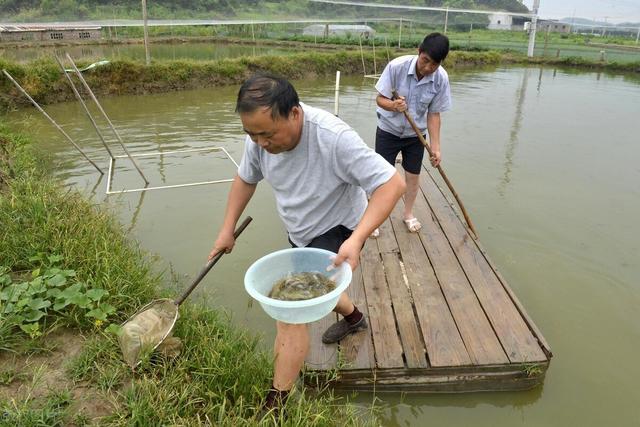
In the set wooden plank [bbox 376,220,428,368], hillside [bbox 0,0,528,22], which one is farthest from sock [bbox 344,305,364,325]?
hillside [bbox 0,0,528,22]

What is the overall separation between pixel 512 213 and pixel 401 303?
2451 millimetres

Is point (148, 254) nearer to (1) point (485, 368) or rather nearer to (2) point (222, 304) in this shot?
(2) point (222, 304)

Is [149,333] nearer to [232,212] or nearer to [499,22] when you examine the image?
[232,212]

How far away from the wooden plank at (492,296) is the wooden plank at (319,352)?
96 cm

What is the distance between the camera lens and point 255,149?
1.92 meters

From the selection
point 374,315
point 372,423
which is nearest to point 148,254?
point 374,315

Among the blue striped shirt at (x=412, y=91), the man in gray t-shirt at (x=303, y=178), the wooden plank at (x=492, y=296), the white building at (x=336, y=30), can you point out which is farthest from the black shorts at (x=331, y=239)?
the white building at (x=336, y=30)

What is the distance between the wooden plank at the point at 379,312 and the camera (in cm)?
236

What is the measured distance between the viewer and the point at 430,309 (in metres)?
2.75

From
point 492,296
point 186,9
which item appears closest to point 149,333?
point 492,296

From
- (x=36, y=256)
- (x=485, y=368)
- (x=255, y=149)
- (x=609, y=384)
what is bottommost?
(x=609, y=384)

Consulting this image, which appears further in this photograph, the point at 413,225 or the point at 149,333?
the point at 413,225

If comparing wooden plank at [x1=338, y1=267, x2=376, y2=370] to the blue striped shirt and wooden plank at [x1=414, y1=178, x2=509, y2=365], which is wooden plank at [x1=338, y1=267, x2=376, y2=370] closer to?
wooden plank at [x1=414, y1=178, x2=509, y2=365]

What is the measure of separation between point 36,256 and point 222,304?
121 centimetres
